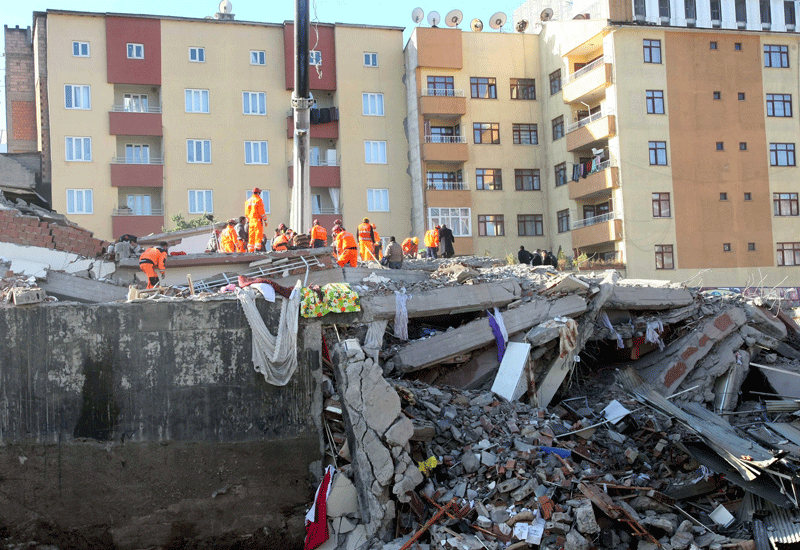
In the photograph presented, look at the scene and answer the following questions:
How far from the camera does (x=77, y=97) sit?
32.9 m

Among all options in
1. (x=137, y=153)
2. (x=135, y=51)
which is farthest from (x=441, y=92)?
(x=137, y=153)

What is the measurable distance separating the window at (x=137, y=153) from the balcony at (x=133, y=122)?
33.1 inches

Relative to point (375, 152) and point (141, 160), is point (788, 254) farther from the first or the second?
point (141, 160)

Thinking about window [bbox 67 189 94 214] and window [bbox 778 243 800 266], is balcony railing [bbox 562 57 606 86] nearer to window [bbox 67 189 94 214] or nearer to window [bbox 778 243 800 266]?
window [bbox 778 243 800 266]

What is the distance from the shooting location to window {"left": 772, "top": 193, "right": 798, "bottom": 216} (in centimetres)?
3444

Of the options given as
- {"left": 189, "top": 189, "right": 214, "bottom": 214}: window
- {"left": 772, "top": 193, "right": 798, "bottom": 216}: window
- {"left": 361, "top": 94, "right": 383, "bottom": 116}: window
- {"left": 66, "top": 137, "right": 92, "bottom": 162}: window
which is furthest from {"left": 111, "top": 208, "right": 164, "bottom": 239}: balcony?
{"left": 772, "top": 193, "right": 798, "bottom": 216}: window

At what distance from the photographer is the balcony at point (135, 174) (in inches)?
1293

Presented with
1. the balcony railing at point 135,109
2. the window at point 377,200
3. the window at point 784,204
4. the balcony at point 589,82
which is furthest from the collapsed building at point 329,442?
the window at point 784,204

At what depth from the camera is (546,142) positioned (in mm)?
37469

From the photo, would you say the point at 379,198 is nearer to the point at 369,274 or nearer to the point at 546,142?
the point at 546,142

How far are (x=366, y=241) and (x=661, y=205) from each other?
58.9ft

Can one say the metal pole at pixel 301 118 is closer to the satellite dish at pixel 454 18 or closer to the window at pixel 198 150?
the window at pixel 198 150

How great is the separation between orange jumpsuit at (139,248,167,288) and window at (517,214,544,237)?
24.2 meters

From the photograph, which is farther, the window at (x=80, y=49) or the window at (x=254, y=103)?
the window at (x=254, y=103)
